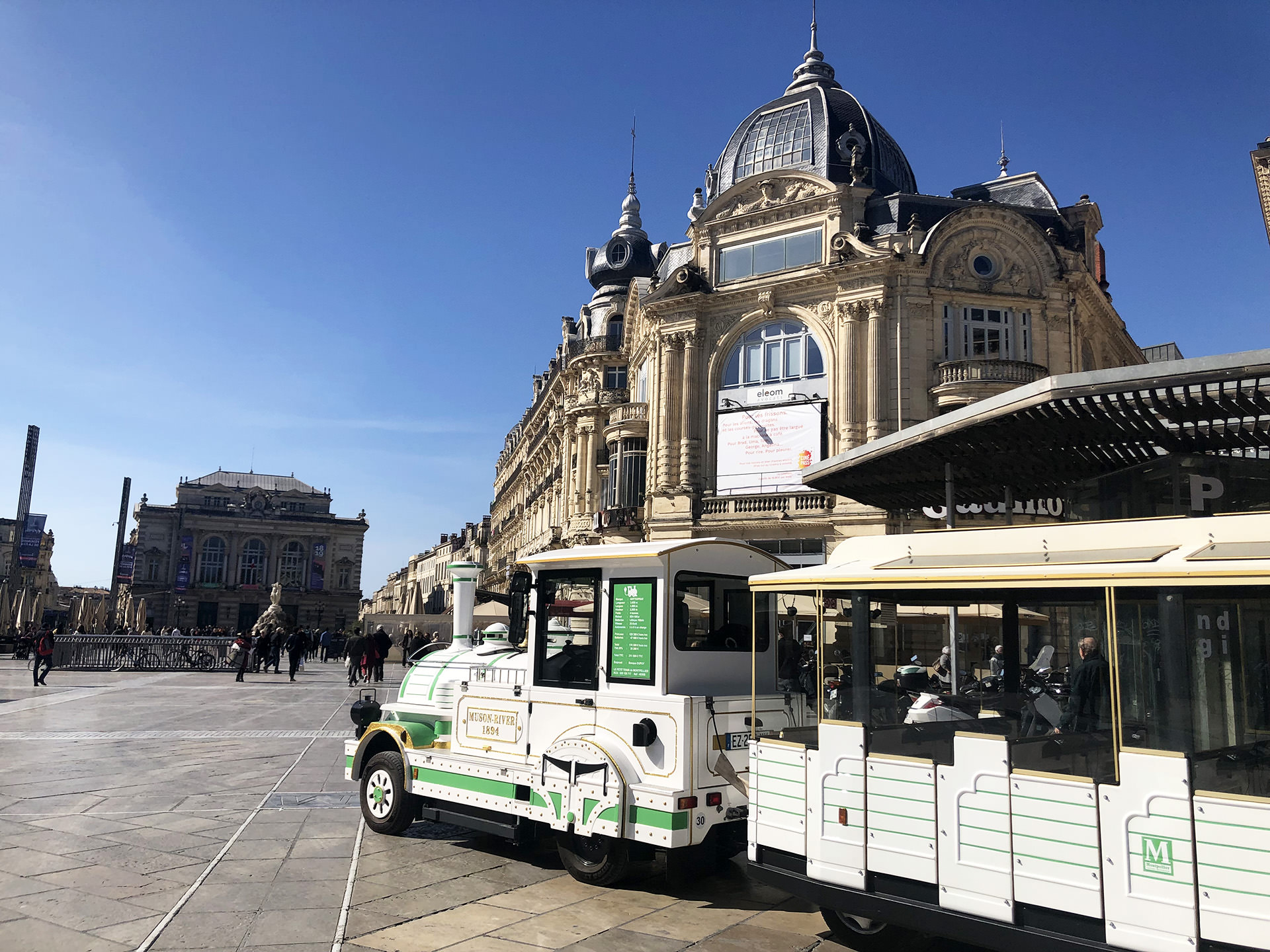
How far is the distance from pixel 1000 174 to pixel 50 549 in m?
137

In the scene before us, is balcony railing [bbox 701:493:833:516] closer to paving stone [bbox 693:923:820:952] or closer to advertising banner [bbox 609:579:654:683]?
advertising banner [bbox 609:579:654:683]

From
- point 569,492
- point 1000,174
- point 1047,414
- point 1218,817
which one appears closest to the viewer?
point 1218,817

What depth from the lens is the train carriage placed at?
4328mm

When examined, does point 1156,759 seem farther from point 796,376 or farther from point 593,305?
point 593,305

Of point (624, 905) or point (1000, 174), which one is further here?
point (1000, 174)

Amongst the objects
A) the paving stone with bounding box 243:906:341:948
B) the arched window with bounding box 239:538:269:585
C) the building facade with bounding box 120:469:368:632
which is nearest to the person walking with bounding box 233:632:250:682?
the paving stone with bounding box 243:906:341:948

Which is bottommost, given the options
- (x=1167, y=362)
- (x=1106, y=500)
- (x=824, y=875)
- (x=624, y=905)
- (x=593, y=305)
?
(x=624, y=905)

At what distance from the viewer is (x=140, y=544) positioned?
100 meters

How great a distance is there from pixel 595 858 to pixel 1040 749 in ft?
11.7

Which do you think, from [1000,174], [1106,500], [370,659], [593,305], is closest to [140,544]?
[593,305]

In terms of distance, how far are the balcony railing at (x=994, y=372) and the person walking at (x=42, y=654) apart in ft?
88.0

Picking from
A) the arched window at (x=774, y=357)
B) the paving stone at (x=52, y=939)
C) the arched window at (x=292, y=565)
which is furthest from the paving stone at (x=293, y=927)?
the arched window at (x=292, y=565)

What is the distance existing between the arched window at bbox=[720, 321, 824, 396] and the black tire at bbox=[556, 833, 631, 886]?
888 inches

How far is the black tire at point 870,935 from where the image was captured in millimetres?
5703
